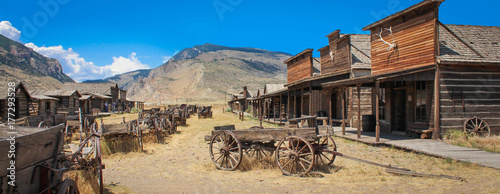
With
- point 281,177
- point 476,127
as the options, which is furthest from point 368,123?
point 281,177

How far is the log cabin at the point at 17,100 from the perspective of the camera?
17.5 metres

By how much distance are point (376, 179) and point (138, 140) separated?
7.67m

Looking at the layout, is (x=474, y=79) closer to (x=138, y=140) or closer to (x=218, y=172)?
(x=218, y=172)

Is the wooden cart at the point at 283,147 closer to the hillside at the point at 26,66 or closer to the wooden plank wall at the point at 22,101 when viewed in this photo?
the wooden plank wall at the point at 22,101

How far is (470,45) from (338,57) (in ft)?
21.5

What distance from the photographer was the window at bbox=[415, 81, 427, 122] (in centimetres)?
1080

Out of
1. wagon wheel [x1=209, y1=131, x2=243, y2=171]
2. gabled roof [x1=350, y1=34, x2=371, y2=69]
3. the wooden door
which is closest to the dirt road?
wagon wheel [x1=209, y1=131, x2=243, y2=171]

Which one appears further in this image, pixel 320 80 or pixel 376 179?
pixel 320 80

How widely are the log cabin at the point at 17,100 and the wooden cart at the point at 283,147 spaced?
16.7 metres

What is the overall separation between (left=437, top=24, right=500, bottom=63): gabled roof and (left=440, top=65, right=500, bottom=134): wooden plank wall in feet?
1.08

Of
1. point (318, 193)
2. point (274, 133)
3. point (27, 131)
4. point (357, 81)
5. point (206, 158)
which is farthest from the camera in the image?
point (357, 81)

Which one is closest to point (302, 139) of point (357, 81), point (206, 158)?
point (206, 158)

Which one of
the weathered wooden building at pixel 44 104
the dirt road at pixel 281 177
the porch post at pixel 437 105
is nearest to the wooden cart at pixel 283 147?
the dirt road at pixel 281 177

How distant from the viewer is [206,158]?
829 centimetres
